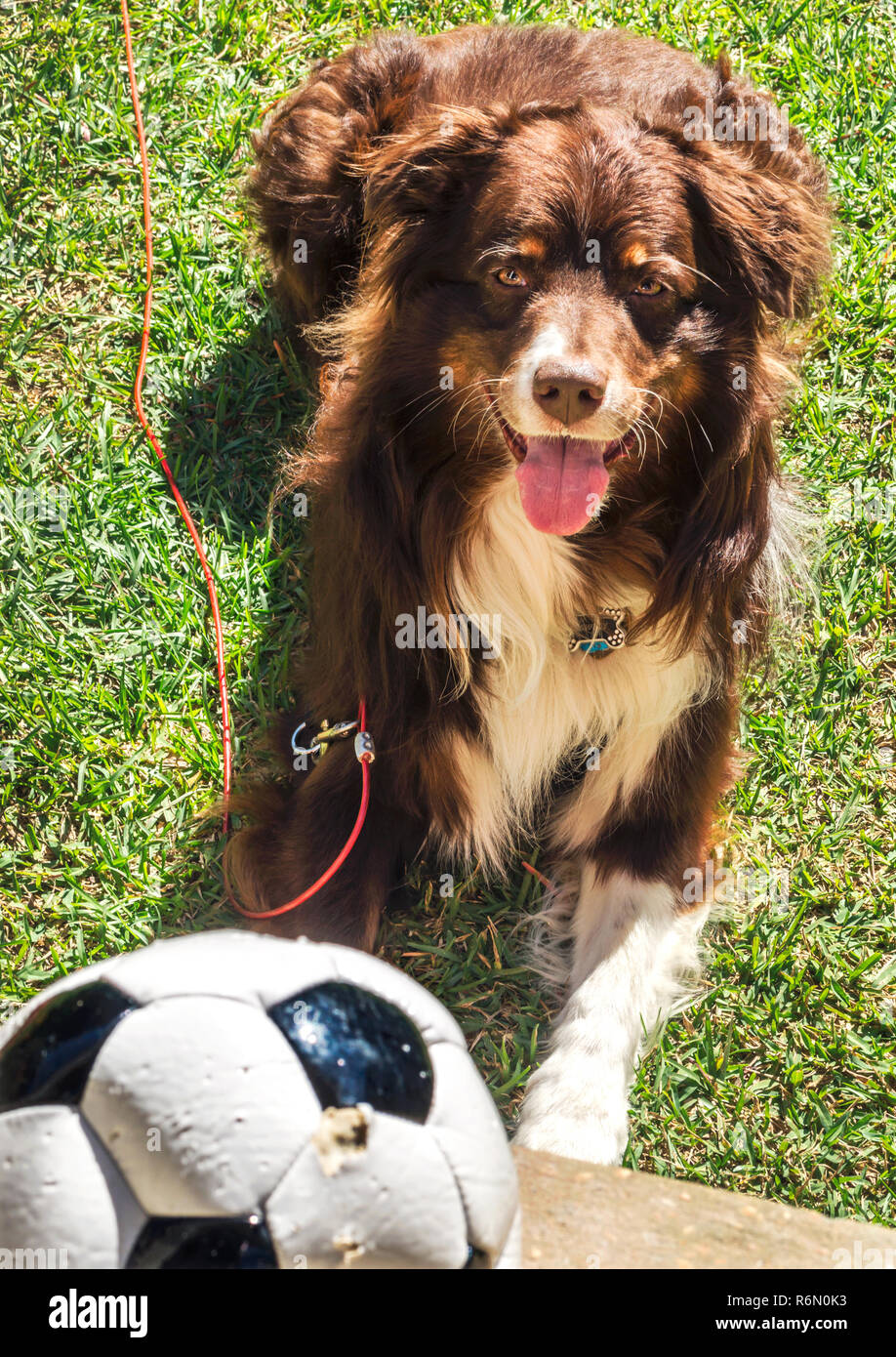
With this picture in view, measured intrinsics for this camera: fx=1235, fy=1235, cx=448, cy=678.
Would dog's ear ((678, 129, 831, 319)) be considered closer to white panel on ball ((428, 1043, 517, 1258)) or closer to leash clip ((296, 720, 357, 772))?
leash clip ((296, 720, 357, 772))

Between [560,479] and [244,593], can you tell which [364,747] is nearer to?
[560,479]

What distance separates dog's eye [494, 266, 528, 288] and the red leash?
1.13 meters

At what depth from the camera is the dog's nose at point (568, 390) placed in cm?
255

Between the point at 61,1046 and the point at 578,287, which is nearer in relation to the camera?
the point at 61,1046

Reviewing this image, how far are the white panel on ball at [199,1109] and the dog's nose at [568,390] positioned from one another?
143cm

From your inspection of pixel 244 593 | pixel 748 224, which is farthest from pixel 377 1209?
pixel 244 593

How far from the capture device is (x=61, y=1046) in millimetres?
1865

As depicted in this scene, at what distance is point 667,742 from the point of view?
3.32m

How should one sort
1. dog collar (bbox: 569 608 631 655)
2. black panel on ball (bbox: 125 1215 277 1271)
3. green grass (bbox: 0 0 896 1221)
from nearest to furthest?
black panel on ball (bbox: 125 1215 277 1271) < dog collar (bbox: 569 608 631 655) < green grass (bbox: 0 0 896 1221)

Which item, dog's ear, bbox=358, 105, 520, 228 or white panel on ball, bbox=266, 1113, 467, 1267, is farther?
dog's ear, bbox=358, 105, 520, 228

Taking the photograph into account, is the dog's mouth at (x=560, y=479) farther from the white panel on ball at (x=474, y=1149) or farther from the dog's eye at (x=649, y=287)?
the white panel on ball at (x=474, y=1149)

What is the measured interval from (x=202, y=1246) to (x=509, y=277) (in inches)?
79.3

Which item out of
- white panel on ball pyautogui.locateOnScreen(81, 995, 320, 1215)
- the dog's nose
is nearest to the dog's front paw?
white panel on ball pyautogui.locateOnScreen(81, 995, 320, 1215)

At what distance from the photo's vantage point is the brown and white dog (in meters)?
2.72
